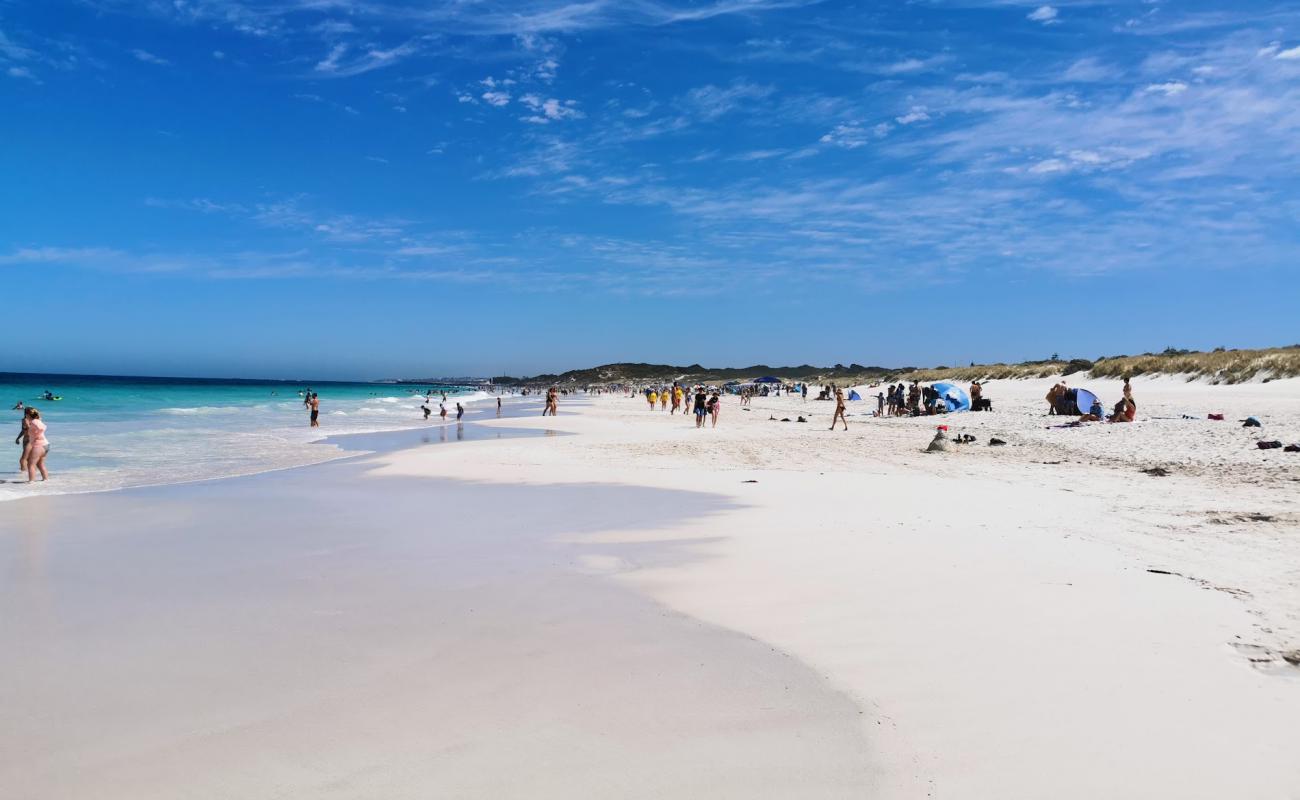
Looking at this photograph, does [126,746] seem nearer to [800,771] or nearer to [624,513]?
[800,771]

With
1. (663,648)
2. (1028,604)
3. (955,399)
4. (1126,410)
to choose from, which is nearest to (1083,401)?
(1126,410)

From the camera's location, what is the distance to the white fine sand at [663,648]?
3541 mm

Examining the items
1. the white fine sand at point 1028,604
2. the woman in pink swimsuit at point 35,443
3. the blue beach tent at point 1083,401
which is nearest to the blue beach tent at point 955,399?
the blue beach tent at point 1083,401

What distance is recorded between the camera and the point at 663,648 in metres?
5.21

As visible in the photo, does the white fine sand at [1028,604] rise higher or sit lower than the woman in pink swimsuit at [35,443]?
lower

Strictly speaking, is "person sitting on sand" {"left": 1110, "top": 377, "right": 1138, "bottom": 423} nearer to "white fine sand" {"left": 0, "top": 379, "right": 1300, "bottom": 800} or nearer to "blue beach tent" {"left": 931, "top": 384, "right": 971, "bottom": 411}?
"blue beach tent" {"left": 931, "top": 384, "right": 971, "bottom": 411}

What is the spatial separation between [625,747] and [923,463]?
1361 cm

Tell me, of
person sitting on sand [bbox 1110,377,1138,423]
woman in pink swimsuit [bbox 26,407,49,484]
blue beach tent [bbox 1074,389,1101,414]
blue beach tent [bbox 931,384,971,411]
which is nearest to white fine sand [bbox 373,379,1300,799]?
person sitting on sand [bbox 1110,377,1138,423]

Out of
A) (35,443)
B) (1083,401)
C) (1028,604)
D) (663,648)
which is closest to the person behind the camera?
(663,648)

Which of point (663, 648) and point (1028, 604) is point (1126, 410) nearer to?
point (1028, 604)

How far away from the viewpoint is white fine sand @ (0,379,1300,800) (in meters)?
3.54

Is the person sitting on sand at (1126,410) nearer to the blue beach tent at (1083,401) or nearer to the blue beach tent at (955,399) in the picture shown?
the blue beach tent at (1083,401)

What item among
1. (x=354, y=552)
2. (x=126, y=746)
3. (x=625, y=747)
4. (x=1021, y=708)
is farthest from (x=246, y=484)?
(x=1021, y=708)

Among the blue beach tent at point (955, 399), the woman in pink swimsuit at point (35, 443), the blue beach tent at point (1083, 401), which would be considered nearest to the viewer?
the woman in pink swimsuit at point (35, 443)
